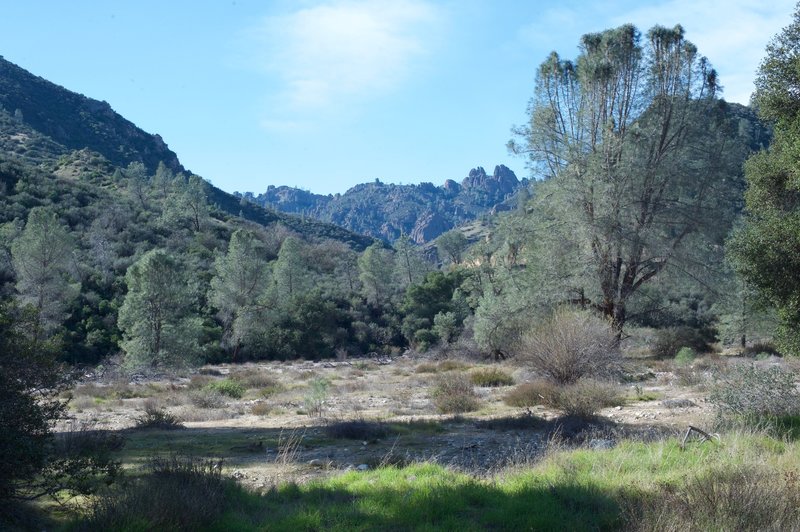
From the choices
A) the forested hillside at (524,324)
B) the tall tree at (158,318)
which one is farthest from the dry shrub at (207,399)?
the tall tree at (158,318)

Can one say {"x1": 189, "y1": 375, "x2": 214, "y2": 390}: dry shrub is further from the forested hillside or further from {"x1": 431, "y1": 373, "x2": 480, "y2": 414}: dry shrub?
{"x1": 431, "y1": 373, "x2": 480, "y2": 414}: dry shrub

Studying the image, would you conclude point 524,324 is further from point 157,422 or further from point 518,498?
point 518,498

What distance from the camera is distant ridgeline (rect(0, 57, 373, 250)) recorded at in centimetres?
7606

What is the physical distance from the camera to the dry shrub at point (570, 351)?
14.8 meters

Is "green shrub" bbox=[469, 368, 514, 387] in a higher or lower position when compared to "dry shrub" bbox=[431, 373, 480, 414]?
lower

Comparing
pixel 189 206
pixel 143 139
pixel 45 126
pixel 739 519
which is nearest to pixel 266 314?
pixel 189 206

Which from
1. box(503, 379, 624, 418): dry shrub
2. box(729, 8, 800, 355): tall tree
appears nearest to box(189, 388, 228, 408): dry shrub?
box(503, 379, 624, 418): dry shrub

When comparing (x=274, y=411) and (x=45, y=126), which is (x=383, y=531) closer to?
(x=274, y=411)

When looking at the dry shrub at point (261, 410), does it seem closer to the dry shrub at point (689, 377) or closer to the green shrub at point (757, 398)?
the green shrub at point (757, 398)

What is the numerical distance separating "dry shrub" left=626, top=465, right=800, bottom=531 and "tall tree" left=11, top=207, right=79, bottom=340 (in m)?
35.6

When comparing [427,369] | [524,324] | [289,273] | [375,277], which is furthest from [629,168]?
[375,277]

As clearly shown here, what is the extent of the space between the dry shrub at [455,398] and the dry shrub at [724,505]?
8.65 m

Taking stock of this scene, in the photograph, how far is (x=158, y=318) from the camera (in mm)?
31469

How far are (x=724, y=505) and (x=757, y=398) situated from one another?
4927mm
